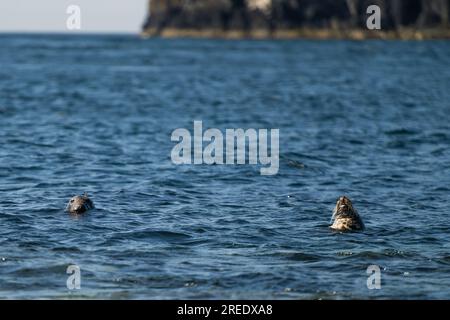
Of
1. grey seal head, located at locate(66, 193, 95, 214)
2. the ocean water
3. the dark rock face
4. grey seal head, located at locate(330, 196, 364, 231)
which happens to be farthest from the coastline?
grey seal head, located at locate(66, 193, 95, 214)

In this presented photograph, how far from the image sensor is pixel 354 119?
41312 mm

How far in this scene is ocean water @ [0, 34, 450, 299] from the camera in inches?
610

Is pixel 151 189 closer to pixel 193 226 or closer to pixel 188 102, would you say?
pixel 193 226

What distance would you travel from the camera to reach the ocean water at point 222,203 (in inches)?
610

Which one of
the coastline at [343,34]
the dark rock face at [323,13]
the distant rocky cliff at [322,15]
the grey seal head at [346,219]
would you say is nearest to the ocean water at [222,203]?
the grey seal head at [346,219]

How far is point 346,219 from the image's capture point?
19.2m

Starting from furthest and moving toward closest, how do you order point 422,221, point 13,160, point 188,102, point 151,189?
point 188,102 → point 13,160 → point 151,189 → point 422,221

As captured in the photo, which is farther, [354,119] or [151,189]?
[354,119]

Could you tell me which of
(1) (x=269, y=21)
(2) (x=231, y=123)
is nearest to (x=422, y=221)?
(2) (x=231, y=123)

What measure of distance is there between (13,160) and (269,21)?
539 feet

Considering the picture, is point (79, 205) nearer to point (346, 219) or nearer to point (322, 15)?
point (346, 219)

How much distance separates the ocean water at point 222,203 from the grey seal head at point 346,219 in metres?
0.26

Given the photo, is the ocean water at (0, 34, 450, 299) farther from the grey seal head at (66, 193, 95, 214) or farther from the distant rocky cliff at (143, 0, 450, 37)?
the distant rocky cliff at (143, 0, 450, 37)

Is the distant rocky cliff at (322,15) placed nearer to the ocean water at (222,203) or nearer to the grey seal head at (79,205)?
the ocean water at (222,203)
